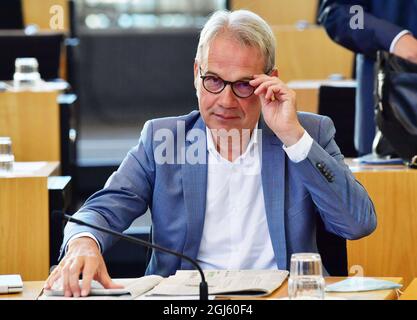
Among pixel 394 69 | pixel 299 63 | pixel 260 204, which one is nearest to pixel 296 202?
pixel 260 204

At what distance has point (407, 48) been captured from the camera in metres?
3.57

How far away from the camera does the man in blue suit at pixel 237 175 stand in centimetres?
259

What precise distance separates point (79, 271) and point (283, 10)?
4.86 metres

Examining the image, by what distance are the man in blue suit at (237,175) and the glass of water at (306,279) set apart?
47 cm

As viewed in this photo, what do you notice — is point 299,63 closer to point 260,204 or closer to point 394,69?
point 394,69

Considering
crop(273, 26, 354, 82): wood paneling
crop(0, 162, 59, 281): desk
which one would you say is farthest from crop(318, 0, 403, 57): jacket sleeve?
crop(273, 26, 354, 82): wood paneling

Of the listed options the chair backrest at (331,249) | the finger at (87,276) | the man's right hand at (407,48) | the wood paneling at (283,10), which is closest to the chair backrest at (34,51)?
the wood paneling at (283,10)

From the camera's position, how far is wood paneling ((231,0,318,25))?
688cm

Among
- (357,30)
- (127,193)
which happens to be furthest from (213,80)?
(357,30)

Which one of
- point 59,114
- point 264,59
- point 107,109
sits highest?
point 264,59

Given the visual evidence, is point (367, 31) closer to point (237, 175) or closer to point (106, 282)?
point (237, 175)

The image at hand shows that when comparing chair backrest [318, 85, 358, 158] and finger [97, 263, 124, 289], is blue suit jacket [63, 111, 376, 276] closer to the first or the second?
finger [97, 263, 124, 289]
